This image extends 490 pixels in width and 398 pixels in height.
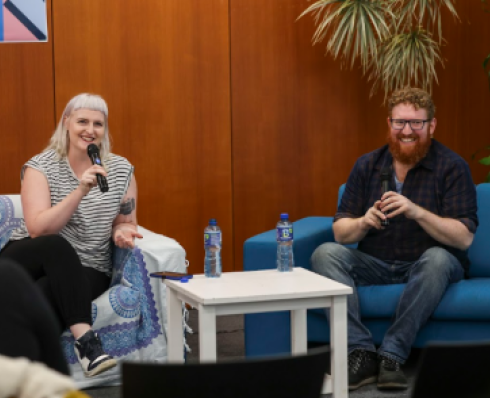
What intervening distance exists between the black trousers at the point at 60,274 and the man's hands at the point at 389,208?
1133mm

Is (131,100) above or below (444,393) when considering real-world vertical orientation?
above

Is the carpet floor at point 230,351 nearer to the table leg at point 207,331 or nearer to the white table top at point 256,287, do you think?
the white table top at point 256,287

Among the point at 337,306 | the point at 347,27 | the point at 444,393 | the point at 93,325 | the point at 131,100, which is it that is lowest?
the point at 93,325

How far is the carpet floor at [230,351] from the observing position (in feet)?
9.84

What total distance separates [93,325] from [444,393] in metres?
2.06

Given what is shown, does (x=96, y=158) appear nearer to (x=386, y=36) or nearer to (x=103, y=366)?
(x=103, y=366)

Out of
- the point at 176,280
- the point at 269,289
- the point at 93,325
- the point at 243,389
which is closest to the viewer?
the point at 243,389

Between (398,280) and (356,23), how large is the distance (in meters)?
1.63

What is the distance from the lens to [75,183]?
124 inches

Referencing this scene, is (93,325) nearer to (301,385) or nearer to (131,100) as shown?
(131,100)

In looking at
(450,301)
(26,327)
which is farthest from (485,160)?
(26,327)

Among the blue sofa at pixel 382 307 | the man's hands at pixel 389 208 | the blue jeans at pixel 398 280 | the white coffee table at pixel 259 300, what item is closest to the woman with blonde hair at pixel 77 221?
the white coffee table at pixel 259 300

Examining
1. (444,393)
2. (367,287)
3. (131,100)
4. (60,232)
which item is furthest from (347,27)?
(444,393)

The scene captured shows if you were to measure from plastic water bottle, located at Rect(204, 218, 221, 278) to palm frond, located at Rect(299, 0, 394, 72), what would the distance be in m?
1.57
